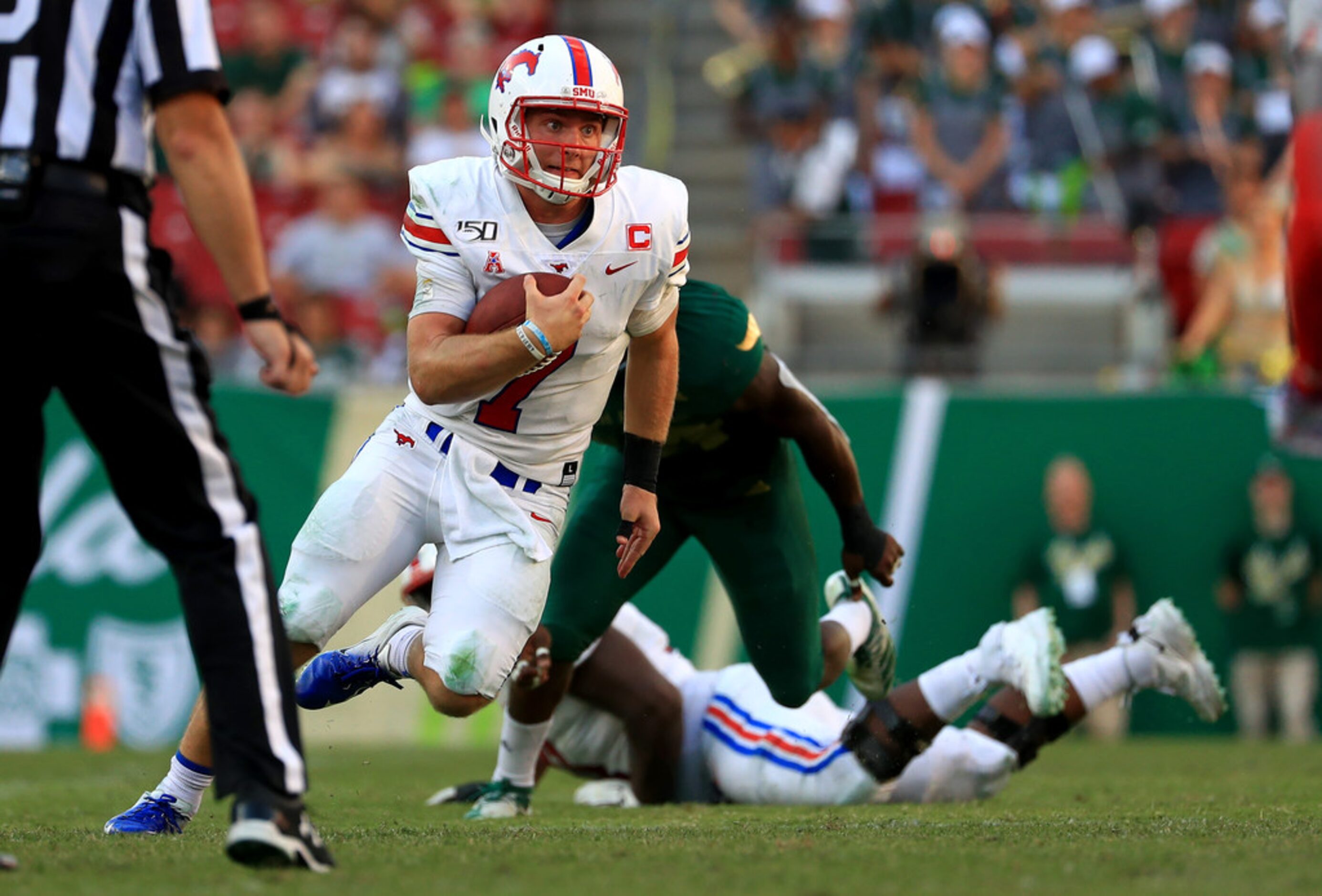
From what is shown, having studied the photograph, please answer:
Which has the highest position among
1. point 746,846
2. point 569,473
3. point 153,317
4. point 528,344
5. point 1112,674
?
point 153,317

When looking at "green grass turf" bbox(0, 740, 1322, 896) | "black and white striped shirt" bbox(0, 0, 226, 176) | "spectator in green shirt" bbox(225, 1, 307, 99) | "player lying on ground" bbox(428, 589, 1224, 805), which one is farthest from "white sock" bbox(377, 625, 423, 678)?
"spectator in green shirt" bbox(225, 1, 307, 99)

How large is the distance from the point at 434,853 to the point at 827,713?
217 cm

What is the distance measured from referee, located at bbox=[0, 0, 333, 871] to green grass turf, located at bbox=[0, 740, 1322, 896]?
11.6 inches

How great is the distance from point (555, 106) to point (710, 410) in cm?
102

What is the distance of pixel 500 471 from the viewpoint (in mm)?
4160

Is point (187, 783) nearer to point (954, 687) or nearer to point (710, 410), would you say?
point (710, 410)

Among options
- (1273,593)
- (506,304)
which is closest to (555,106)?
(506,304)

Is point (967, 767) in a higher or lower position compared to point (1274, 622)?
higher

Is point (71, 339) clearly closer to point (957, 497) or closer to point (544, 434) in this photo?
point (544, 434)

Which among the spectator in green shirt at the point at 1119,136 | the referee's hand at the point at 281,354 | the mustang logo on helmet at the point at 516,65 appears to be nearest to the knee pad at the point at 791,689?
the mustang logo on helmet at the point at 516,65

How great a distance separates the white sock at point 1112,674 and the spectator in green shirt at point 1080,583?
11.5 feet

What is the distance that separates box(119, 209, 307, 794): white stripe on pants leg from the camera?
9.77 feet

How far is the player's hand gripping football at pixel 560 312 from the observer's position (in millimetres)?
3803

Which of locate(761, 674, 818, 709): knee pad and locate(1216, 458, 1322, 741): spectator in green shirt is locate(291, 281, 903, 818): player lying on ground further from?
locate(1216, 458, 1322, 741): spectator in green shirt
